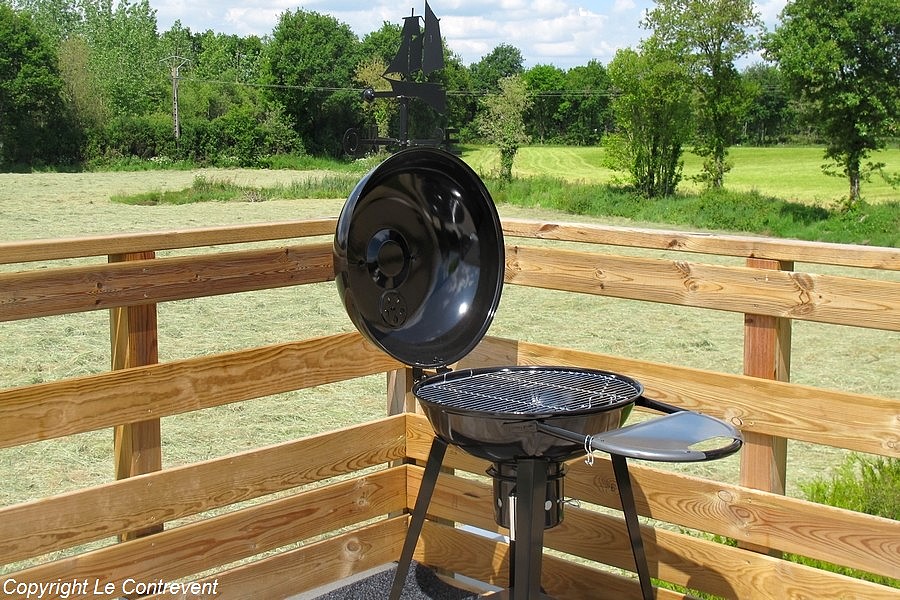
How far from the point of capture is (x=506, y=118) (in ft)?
116

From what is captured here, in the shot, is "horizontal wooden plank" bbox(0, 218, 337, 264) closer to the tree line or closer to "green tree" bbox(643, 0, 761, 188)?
the tree line

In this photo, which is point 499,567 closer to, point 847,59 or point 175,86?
point 847,59

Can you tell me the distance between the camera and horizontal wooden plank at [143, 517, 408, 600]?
9.09 ft

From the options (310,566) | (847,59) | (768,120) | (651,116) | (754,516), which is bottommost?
(310,566)

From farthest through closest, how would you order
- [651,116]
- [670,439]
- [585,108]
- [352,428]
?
[585,108], [651,116], [352,428], [670,439]

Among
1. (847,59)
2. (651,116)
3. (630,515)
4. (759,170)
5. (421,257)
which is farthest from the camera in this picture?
(759,170)

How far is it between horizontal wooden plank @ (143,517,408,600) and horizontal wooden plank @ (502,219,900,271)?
1.02 m

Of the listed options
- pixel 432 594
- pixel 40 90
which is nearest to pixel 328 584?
pixel 432 594

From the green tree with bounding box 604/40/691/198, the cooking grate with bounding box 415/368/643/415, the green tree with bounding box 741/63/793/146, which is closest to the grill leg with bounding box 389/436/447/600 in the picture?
the cooking grate with bounding box 415/368/643/415

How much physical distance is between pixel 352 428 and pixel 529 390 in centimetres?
78

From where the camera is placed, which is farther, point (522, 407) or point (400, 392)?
point (400, 392)

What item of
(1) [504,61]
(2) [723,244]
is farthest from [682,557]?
(1) [504,61]

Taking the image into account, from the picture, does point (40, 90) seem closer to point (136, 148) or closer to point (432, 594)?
point (136, 148)

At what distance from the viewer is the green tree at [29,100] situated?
148 ft
